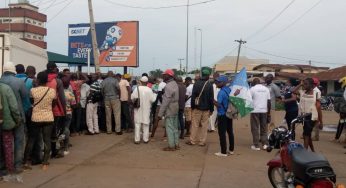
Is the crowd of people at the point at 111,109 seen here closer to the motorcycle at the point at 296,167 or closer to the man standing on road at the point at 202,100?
the man standing on road at the point at 202,100

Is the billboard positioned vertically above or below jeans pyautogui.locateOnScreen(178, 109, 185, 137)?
above

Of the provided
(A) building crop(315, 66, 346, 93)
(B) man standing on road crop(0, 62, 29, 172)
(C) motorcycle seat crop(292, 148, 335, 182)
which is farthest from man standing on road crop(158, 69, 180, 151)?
(A) building crop(315, 66, 346, 93)

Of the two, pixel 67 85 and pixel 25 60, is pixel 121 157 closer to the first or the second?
pixel 67 85

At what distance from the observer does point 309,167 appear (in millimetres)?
5184

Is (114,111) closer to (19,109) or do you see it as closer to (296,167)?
(19,109)

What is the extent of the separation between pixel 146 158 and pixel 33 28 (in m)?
99.8

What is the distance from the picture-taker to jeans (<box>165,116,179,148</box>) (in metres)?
10.6

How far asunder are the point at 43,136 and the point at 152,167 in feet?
6.82

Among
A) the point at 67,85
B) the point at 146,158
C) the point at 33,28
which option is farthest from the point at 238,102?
→ the point at 33,28

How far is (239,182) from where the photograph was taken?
7.63 m

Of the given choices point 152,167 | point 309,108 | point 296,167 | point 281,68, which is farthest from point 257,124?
point 281,68

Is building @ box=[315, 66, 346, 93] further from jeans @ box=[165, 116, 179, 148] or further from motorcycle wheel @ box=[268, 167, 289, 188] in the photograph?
motorcycle wheel @ box=[268, 167, 289, 188]

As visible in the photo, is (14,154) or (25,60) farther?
(25,60)

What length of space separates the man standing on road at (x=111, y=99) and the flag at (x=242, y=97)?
368 cm
